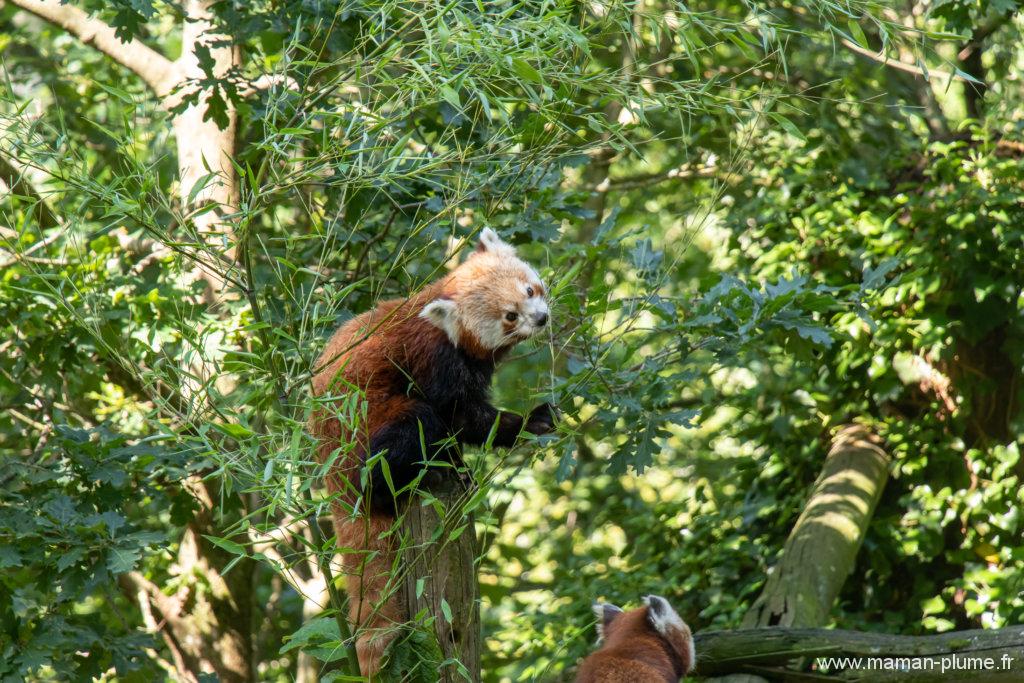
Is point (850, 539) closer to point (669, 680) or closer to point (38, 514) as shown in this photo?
point (669, 680)

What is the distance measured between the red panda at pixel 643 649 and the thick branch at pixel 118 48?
3623mm

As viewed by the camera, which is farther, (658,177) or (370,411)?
(658,177)

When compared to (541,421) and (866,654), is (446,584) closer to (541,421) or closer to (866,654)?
(541,421)

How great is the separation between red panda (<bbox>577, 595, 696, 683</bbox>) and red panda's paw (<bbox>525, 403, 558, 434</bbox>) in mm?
751

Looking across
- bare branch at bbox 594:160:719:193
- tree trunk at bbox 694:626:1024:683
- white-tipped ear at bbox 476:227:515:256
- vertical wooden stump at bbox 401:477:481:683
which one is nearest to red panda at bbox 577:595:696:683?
tree trunk at bbox 694:626:1024:683

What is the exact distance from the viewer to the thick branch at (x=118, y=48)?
16.8 ft

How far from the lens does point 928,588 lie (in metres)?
4.48

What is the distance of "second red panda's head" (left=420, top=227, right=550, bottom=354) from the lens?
323cm

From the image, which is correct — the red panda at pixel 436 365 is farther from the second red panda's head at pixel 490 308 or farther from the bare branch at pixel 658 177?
the bare branch at pixel 658 177

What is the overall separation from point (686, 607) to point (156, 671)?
2513mm

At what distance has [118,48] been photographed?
5262mm

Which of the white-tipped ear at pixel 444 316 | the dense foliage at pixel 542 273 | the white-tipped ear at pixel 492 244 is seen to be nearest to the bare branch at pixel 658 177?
the dense foliage at pixel 542 273

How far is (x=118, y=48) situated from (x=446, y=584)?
397 centimetres

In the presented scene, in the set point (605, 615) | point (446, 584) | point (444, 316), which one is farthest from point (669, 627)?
point (444, 316)
